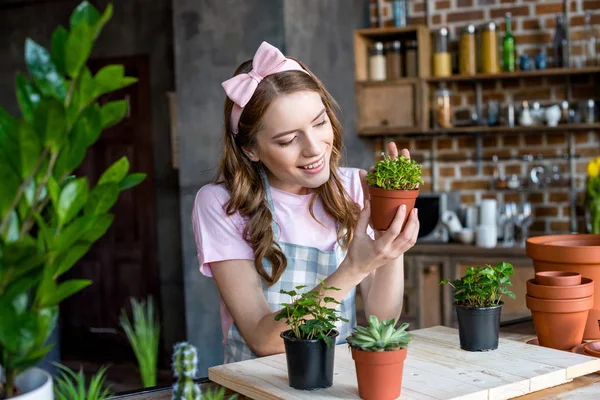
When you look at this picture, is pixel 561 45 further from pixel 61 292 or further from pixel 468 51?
pixel 61 292

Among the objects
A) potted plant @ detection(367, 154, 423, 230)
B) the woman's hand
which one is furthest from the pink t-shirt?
potted plant @ detection(367, 154, 423, 230)

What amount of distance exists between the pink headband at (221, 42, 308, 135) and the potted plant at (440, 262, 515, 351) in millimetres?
651

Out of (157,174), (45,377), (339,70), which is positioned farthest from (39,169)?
(157,174)

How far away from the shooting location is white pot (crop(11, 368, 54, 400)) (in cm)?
86

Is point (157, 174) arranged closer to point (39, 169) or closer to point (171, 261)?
point (171, 261)

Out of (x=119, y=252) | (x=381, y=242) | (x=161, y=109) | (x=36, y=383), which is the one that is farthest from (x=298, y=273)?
(x=119, y=252)

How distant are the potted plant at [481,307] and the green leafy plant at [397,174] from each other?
210 mm

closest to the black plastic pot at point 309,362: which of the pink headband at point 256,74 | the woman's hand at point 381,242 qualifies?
the woman's hand at point 381,242

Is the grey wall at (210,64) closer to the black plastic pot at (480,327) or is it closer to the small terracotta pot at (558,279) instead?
the small terracotta pot at (558,279)

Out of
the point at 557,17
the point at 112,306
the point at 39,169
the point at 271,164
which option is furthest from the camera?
the point at 112,306

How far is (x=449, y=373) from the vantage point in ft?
4.46

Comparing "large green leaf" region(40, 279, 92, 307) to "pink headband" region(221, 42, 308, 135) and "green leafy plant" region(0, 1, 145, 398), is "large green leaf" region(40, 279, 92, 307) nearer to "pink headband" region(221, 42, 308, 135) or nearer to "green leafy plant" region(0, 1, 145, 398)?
"green leafy plant" region(0, 1, 145, 398)

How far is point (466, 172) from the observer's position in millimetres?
4641

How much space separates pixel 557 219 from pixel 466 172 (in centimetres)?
59
